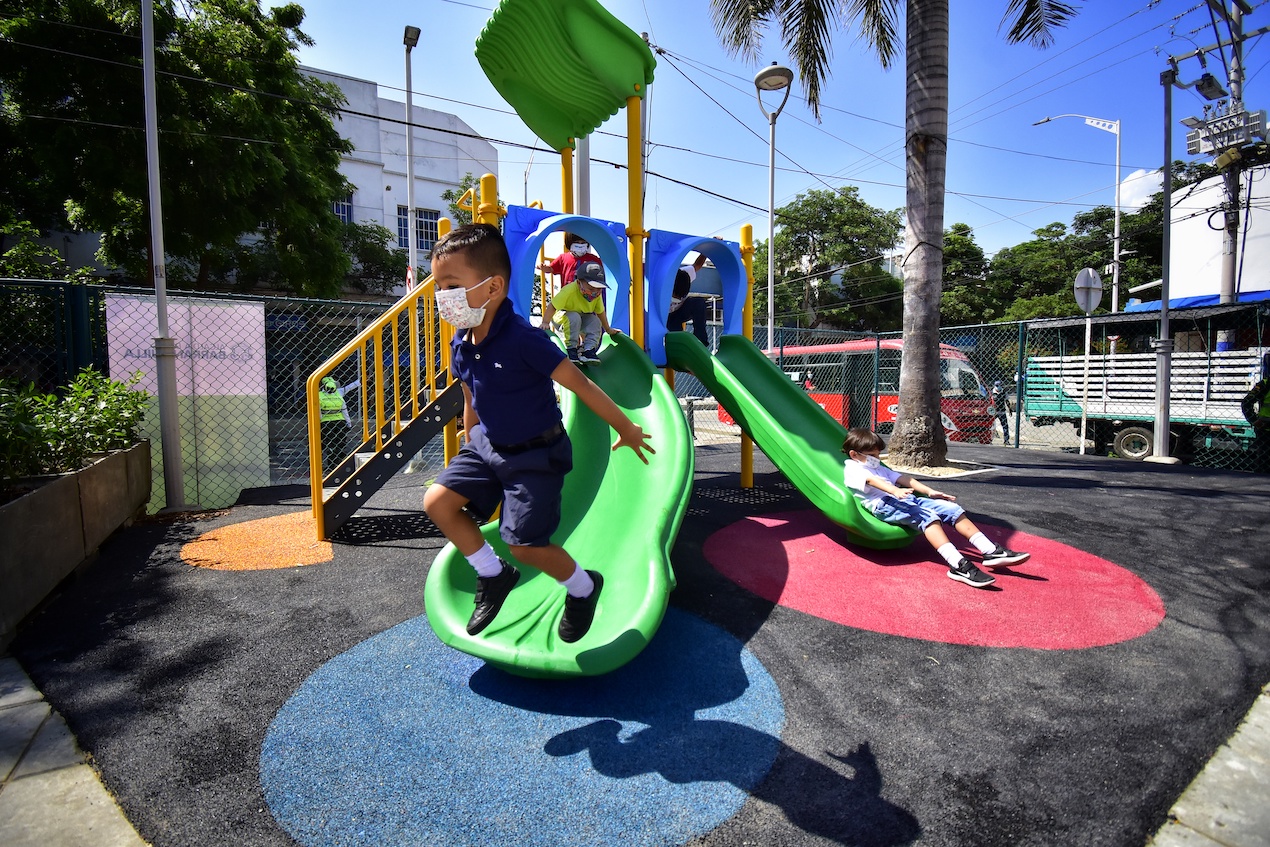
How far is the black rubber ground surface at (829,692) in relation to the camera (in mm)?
1902

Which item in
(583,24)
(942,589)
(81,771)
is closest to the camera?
(81,771)

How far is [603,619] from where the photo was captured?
286 centimetres

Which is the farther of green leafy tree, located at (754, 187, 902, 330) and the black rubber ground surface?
green leafy tree, located at (754, 187, 902, 330)

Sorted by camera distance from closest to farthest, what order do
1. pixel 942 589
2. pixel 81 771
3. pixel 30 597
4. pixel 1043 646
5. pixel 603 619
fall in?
pixel 81 771
pixel 603 619
pixel 1043 646
pixel 30 597
pixel 942 589

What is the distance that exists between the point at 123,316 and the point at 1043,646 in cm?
837

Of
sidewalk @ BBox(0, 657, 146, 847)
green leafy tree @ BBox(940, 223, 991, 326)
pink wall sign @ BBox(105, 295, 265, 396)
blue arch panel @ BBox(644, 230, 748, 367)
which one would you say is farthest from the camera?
green leafy tree @ BBox(940, 223, 991, 326)

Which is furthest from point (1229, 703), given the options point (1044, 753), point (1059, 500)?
Result: point (1059, 500)

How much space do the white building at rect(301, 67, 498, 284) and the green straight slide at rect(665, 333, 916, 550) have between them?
27.9 metres

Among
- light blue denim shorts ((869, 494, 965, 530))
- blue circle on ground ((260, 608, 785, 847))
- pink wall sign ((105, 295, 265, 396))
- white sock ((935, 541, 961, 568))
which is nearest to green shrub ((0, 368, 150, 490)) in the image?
pink wall sign ((105, 295, 265, 396))

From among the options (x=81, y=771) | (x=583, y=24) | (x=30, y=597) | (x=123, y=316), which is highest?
(x=583, y=24)

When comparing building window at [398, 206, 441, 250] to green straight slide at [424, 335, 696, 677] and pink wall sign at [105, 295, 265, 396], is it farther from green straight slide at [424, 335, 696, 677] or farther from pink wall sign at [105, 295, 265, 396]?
green straight slide at [424, 335, 696, 677]

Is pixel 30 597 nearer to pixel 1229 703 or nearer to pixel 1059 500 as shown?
pixel 1229 703

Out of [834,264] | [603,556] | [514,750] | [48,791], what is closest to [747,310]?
[603,556]

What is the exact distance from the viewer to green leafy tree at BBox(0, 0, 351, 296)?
12.2 meters
